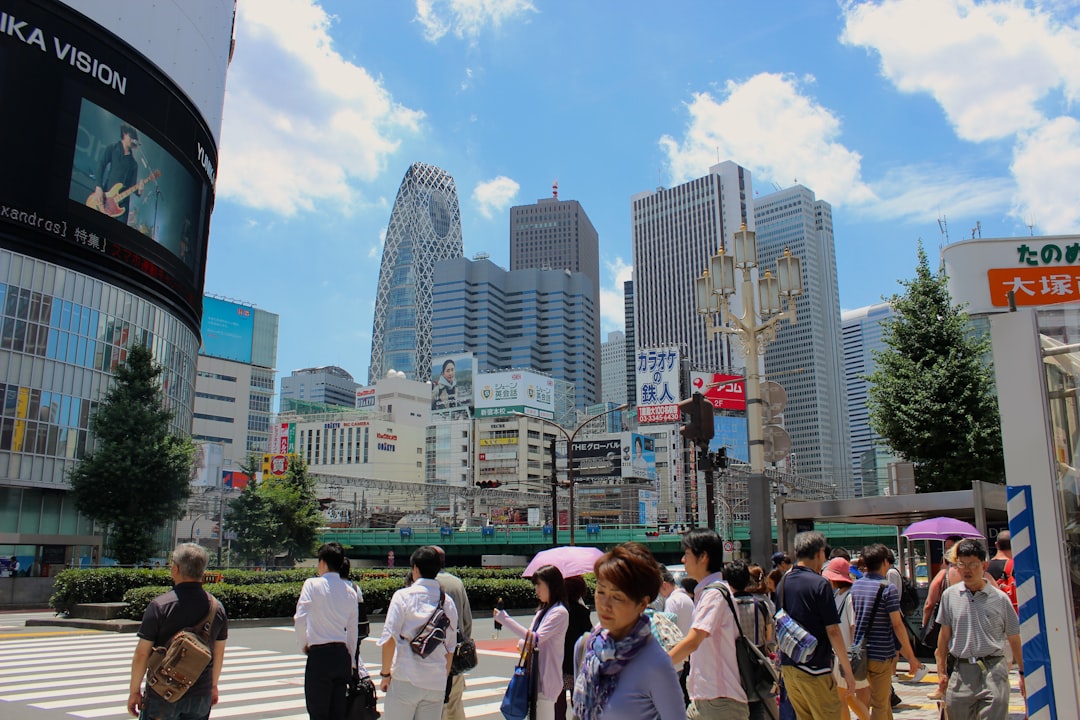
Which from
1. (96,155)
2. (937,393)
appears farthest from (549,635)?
(96,155)

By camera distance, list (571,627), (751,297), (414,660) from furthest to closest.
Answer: (751,297) < (571,627) < (414,660)

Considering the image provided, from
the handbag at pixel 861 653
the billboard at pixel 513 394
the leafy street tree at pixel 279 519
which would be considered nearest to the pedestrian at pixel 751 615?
the handbag at pixel 861 653

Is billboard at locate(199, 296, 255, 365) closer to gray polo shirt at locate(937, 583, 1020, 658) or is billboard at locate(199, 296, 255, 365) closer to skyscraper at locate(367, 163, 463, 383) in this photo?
skyscraper at locate(367, 163, 463, 383)

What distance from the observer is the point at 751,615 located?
5.61 meters

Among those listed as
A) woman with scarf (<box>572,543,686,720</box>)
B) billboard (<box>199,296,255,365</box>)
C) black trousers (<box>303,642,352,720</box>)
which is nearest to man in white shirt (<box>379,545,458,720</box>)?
black trousers (<box>303,642,352,720</box>)

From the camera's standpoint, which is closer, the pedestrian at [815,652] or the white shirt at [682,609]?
the white shirt at [682,609]

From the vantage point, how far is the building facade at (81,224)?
115 feet

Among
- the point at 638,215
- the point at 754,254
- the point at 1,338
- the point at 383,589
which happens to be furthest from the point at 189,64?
the point at 638,215

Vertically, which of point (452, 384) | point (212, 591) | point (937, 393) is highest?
point (452, 384)

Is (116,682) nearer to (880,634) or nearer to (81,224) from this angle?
(880,634)

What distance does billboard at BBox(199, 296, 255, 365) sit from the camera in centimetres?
9825

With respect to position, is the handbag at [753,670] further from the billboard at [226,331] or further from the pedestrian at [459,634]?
the billboard at [226,331]

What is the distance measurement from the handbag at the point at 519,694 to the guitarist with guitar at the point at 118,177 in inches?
1513

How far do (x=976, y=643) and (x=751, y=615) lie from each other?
72.4 inches
